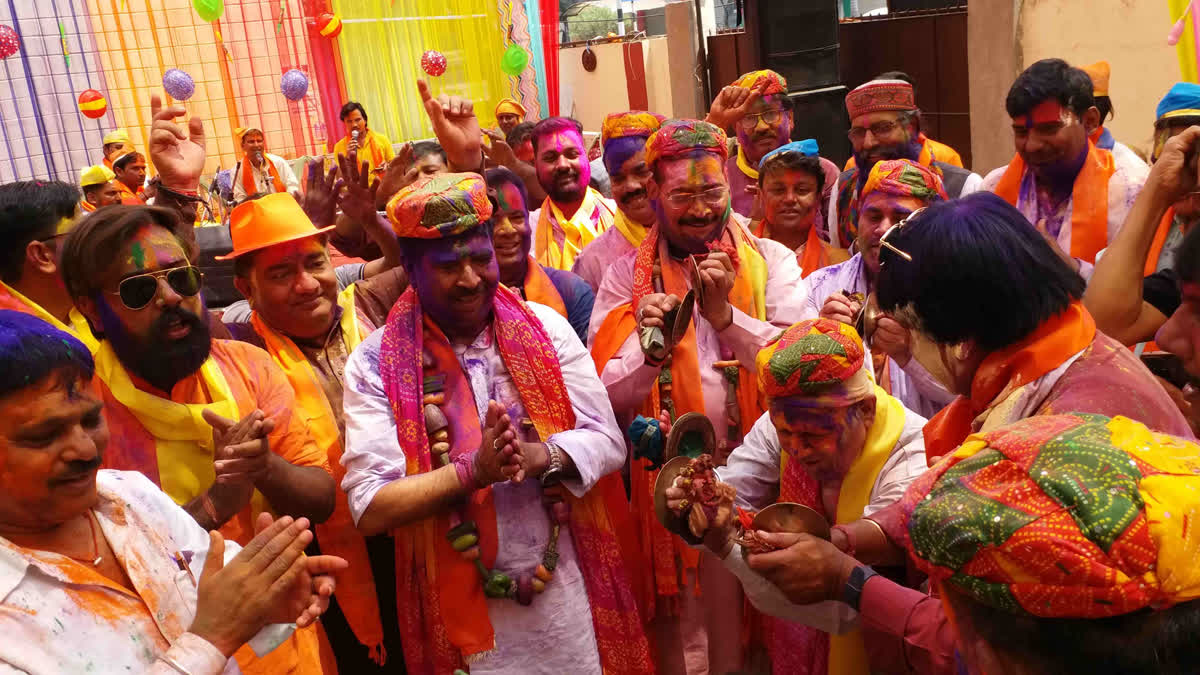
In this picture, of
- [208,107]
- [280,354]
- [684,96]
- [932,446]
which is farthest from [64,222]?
[684,96]

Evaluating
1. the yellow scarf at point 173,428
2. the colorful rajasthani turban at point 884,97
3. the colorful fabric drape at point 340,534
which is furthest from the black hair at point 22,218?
the colorful rajasthani turban at point 884,97

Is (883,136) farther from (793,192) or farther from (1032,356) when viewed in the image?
(1032,356)

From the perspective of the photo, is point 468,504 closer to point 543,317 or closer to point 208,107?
point 543,317

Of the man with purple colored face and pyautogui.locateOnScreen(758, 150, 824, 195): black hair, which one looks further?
the man with purple colored face

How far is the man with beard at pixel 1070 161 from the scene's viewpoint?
13.7ft

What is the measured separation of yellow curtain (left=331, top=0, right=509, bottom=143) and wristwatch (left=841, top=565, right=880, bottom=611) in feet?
49.1

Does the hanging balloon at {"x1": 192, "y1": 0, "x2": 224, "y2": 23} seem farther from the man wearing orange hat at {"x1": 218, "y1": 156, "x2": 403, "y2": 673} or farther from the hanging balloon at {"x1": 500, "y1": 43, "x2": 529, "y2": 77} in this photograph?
the man wearing orange hat at {"x1": 218, "y1": 156, "x2": 403, "y2": 673}

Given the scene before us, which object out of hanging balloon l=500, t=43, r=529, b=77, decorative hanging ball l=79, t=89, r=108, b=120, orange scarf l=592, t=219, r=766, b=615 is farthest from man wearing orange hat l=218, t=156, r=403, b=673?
hanging balloon l=500, t=43, r=529, b=77

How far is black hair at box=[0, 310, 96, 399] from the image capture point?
5.88 feet

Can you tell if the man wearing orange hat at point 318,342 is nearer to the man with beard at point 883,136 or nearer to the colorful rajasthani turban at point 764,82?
the man with beard at point 883,136

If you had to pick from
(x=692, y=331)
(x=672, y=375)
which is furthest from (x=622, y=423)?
(x=692, y=331)

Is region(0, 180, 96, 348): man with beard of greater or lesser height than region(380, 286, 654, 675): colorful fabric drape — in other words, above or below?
above

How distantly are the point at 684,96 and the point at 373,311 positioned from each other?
40.5 ft

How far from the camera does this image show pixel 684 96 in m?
15.2
